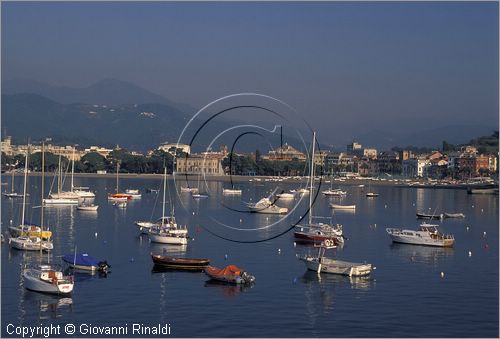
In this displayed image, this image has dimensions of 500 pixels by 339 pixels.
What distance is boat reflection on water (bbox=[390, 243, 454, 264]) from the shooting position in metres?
23.7

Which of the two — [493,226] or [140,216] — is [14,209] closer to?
[140,216]

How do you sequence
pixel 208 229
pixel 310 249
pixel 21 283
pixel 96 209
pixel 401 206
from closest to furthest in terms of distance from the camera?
pixel 21 283, pixel 310 249, pixel 208 229, pixel 96 209, pixel 401 206

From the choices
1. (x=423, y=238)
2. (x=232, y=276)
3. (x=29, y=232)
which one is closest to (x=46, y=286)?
(x=232, y=276)

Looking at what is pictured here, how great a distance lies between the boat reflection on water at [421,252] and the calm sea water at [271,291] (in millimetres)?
30

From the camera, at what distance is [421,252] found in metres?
25.2

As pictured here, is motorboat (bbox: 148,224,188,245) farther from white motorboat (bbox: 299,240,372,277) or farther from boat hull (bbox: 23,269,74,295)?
boat hull (bbox: 23,269,74,295)

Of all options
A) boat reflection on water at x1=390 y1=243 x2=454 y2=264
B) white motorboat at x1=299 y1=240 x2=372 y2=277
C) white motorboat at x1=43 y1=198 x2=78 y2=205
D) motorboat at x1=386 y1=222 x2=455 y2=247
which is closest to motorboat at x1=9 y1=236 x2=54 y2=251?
white motorboat at x1=299 y1=240 x2=372 y2=277

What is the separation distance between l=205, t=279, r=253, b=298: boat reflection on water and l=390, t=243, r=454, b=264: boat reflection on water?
6.80 meters

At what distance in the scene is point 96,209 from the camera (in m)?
38.6

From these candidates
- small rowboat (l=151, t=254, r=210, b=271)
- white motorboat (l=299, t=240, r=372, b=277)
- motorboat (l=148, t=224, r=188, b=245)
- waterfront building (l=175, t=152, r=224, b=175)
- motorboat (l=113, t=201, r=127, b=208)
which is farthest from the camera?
waterfront building (l=175, t=152, r=224, b=175)

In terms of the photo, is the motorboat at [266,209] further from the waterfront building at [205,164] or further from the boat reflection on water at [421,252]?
the waterfront building at [205,164]

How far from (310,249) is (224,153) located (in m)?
80.3

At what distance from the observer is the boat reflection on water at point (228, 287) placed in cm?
1764

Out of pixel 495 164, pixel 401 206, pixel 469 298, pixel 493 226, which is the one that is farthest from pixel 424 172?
pixel 469 298
